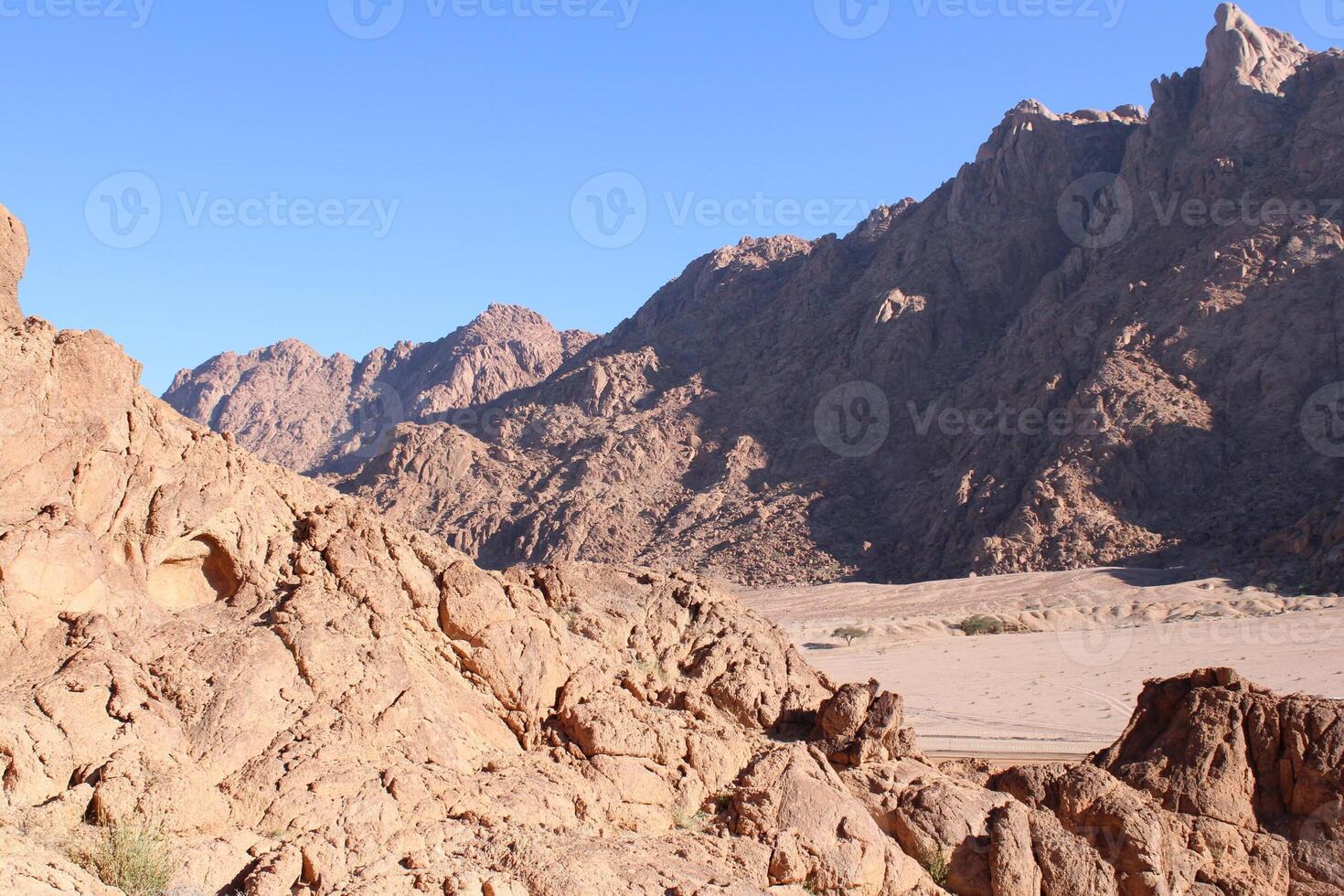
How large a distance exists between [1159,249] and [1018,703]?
3243 centimetres

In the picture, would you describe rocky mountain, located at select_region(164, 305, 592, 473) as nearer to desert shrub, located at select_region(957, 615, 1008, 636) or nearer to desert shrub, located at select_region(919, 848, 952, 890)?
desert shrub, located at select_region(957, 615, 1008, 636)

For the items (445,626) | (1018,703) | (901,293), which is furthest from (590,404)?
(445,626)

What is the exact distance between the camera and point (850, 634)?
2962 cm

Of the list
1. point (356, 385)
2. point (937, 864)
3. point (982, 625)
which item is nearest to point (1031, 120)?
point (982, 625)

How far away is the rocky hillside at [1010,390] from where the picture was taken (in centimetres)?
3903

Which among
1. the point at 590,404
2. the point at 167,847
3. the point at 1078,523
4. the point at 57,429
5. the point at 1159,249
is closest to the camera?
the point at 167,847

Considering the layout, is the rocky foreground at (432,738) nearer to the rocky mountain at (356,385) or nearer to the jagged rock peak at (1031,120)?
Result: the jagged rock peak at (1031,120)

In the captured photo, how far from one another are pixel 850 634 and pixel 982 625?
3.30 m

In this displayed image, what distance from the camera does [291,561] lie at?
7.17 m

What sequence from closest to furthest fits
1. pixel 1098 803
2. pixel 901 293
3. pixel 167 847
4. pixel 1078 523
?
pixel 167 847 < pixel 1098 803 < pixel 1078 523 < pixel 901 293

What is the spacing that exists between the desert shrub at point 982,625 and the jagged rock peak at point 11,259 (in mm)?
24956

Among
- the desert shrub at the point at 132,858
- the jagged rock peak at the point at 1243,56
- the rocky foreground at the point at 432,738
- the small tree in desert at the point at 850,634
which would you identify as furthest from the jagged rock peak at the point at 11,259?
the jagged rock peak at the point at 1243,56

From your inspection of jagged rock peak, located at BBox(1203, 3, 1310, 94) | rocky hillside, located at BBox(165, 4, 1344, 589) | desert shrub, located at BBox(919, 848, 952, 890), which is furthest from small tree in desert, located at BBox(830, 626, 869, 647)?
jagged rock peak, located at BBox(1203, 3, 1310, 94)

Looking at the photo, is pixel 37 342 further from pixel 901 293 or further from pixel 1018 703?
pixel 901 293
